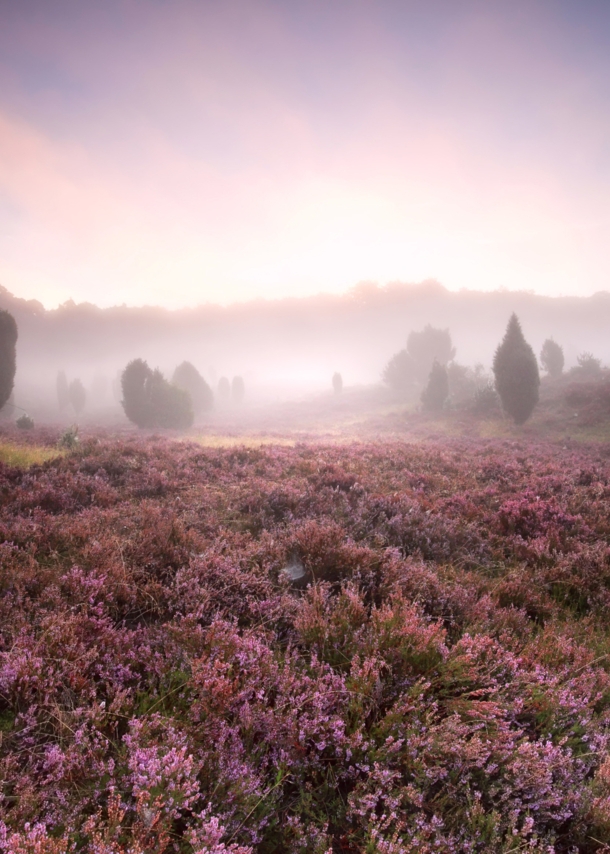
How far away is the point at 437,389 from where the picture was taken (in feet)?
101

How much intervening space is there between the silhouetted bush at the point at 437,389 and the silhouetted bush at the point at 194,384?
28.5 m

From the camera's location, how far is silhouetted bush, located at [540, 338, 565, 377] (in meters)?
38.0

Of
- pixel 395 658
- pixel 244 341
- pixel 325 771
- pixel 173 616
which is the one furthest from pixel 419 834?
pixel 244 341

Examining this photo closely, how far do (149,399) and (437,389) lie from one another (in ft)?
80.3

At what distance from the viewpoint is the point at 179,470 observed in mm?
7691

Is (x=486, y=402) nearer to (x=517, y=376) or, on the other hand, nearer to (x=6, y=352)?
(x=517, y=376)

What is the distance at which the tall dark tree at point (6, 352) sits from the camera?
2075cm

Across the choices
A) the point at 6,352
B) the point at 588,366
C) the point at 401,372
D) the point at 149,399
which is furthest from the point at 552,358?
the point at 6,352

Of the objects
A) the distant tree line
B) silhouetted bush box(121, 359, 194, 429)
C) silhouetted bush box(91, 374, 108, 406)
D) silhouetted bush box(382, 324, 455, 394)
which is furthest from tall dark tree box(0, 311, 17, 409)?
silhouetted bush box(91, 374, 108, 406)

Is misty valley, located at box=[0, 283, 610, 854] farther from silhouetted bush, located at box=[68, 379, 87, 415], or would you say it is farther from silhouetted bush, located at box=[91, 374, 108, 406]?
silhouetted bush, located at box=[91, 374, 108, 406]

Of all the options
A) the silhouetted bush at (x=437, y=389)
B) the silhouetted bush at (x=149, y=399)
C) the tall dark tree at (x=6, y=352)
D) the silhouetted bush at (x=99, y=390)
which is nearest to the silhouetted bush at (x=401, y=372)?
the silhouetted bush at (x=437, y=389)

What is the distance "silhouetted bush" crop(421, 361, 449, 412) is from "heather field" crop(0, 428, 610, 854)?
91.1 feet

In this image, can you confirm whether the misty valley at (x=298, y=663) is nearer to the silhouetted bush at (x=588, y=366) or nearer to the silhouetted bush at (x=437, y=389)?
the silhouetted bush at (x=437, y=389)

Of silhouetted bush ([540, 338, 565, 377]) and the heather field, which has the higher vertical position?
silhouetted bush ([540, 338, 565, 377])
